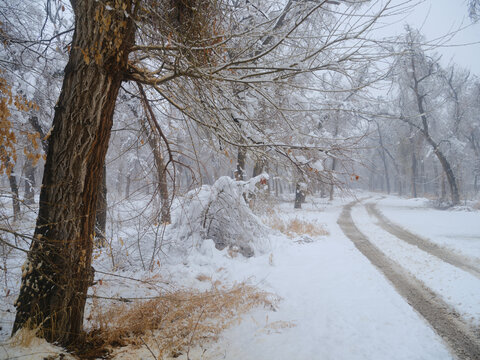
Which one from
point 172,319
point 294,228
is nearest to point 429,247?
point 294,228

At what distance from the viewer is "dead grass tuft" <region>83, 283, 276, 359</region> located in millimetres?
3193

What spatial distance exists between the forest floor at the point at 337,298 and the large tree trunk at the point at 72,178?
34cm

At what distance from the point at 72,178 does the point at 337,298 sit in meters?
5.02

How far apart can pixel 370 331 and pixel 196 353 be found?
2.70 meters

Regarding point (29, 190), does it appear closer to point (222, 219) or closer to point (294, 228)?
point (222, 219)

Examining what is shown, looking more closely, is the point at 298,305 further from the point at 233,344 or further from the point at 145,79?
the point at 145,79

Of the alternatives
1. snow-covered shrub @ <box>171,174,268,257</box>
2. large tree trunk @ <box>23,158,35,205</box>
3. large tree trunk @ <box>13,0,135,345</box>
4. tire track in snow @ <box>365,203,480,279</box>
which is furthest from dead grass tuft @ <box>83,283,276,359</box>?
tire track in snow @ <box>365,203,480,279</box>

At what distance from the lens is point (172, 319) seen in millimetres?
3895

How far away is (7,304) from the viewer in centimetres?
376

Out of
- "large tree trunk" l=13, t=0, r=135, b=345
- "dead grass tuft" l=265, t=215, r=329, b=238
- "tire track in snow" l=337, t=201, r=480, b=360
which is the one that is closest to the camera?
"large tree trunk" l=13, t=0, r=135, b=345

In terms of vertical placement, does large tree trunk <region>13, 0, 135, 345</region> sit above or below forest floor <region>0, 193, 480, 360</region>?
above

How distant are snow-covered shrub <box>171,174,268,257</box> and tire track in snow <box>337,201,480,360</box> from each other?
3462mm

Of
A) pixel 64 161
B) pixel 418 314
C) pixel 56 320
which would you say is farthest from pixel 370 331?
pixel 64 161

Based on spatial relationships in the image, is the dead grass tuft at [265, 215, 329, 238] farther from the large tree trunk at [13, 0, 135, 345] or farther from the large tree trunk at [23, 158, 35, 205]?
the large tree trunk at [13, 0, 135, 345]
